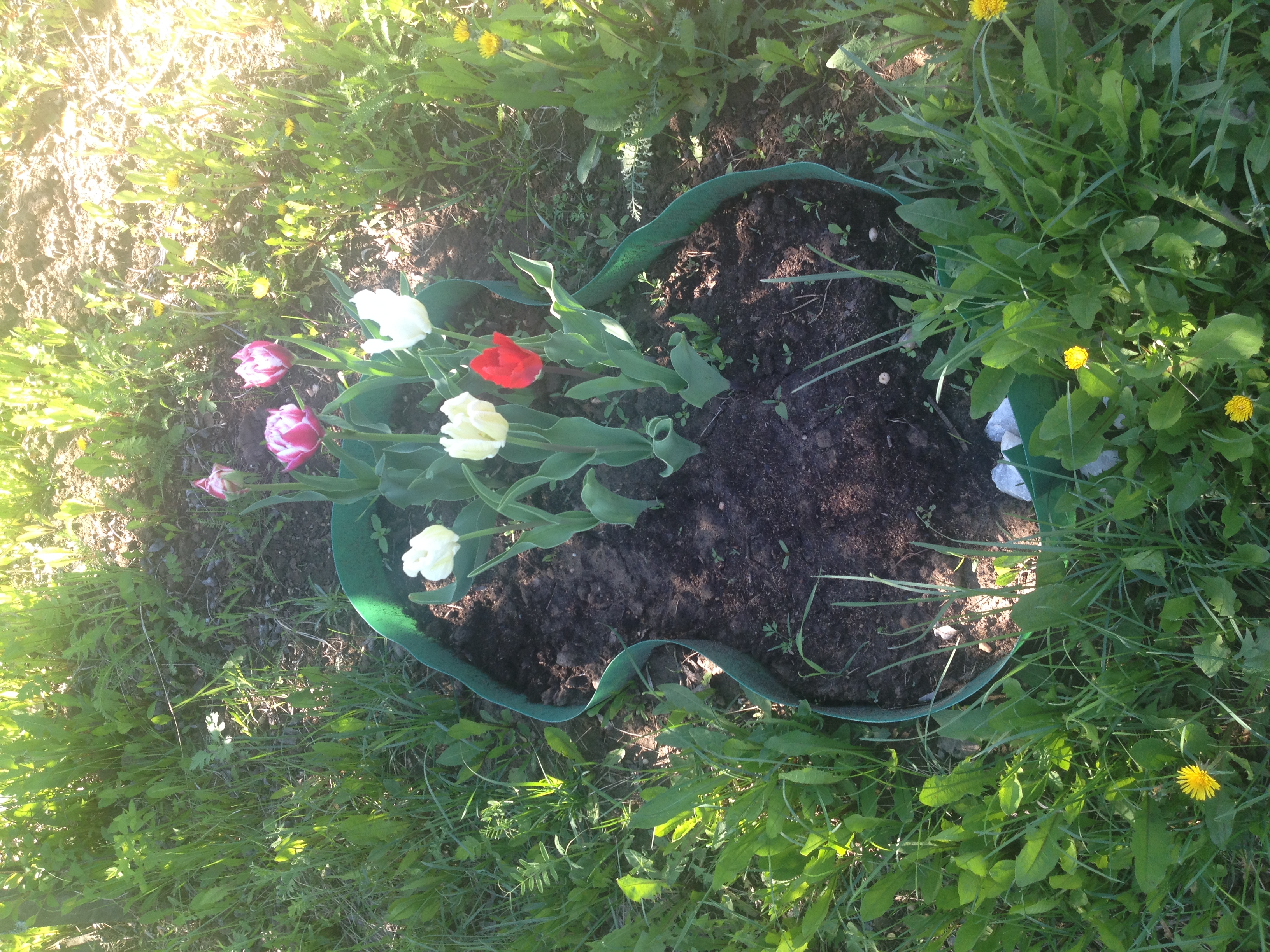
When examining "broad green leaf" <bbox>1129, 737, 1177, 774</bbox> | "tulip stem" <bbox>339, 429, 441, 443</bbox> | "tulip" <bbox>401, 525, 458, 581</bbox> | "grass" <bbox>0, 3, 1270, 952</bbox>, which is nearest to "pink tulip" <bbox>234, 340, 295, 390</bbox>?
"grass" <bbox>0, 3, 1270, 952</bbox>

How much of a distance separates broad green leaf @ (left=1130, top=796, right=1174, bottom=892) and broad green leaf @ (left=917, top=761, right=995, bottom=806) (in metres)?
0.22

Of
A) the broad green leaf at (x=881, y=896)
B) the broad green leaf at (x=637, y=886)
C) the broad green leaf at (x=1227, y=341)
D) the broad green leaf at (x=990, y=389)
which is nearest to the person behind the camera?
the broad green leaf at (x=1227, y=341)

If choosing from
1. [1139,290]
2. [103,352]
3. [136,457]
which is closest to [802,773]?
[1139,290]

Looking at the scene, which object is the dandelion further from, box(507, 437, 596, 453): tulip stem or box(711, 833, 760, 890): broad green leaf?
box(711, 833, 760, 890): broad green leaf

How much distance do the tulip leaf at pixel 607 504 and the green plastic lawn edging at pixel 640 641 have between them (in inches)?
12.1

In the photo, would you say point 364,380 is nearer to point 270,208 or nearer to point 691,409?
point 691,409

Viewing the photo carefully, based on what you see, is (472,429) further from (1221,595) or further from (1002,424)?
(1221,595)

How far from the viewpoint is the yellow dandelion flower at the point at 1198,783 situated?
3.59ft

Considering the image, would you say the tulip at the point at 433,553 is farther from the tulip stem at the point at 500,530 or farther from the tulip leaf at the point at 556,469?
the tulip leaf at the point at 556,469

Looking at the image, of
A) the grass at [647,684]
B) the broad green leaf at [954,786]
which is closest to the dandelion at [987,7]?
the grass at [647,684]

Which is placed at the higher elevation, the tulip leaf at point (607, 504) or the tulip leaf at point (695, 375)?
the tulip leaf at point (695, 375)

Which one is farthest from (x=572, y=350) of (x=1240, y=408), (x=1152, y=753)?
(x=1152, y=753)

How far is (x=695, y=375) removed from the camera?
5.32 ft

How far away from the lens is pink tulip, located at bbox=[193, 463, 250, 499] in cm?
206
